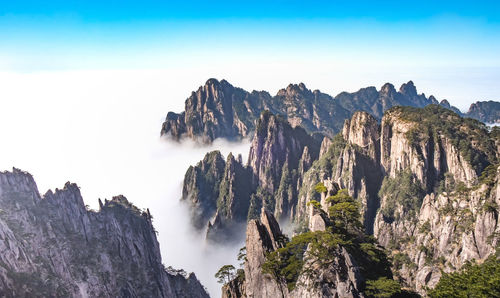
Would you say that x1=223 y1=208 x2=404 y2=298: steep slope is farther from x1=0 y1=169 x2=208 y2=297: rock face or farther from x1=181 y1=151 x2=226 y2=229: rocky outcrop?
x1=181 y1=151 x2=226 y2=229: rocky outcrop

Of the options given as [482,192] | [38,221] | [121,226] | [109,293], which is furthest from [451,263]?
[38,221]

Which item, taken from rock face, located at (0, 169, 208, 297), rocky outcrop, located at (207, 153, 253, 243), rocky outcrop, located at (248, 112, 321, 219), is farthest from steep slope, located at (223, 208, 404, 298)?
rocky outcrop, located at (248, 112, 321, 219)

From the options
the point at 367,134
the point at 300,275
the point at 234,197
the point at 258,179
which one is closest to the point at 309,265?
the point at 300,275

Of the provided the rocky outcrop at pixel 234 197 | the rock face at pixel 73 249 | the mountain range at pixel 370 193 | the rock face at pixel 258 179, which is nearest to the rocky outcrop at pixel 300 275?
the mountain range at pixel 370 193

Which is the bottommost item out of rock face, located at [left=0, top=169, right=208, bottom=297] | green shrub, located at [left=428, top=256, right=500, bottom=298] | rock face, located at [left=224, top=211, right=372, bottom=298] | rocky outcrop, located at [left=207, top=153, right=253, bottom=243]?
green shrub, located at [left=428, top=256, right=500, bottom=298]

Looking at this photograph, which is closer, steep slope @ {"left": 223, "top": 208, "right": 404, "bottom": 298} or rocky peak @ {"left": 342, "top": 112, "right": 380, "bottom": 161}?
steep slope @ {"left": 223, "top": 208, "right": 404, "bottom": 298}

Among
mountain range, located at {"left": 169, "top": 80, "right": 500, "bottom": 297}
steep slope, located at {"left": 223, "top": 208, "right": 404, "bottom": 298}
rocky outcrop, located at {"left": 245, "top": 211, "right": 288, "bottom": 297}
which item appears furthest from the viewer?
mountain range, located at {"left": 169, "top": 80, "right": 500, "bottom": 297}
